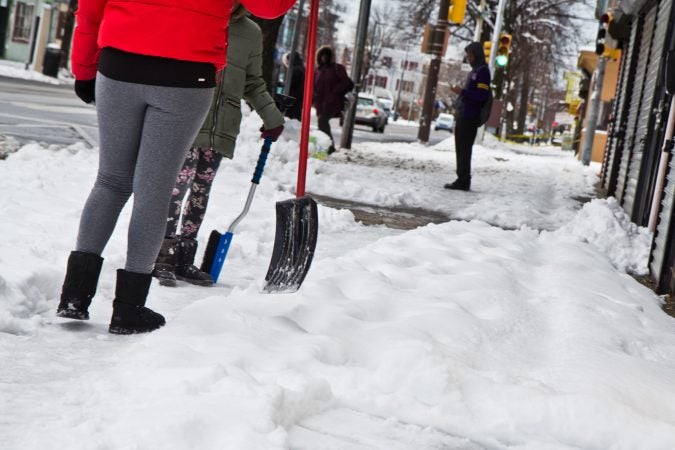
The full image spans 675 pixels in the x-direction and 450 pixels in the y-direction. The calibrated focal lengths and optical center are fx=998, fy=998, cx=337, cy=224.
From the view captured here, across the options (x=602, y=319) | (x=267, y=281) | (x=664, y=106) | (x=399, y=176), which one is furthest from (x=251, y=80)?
(x=399, y=176)

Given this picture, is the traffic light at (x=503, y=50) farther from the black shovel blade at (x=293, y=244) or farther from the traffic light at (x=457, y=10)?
the black shovel blade at (x=293, y=244)

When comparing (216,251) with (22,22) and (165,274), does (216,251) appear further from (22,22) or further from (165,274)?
(22,22)

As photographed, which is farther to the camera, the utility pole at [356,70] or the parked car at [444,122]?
the parked car at [444,122]

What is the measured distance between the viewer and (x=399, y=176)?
1393cm

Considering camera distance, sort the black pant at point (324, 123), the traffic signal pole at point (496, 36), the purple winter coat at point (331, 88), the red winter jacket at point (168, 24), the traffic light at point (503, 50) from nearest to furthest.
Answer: the red winter jacket at point (168, 24)
the purple winter coat at point (331, 88)
the black pant at point (324, 123)
the traffic light at point (503, 50)
the traffic signal pole at point (496, 36)

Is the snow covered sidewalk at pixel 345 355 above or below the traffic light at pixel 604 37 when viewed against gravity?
below

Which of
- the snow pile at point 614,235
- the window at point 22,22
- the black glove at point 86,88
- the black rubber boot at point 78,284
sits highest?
the window at point 22,22

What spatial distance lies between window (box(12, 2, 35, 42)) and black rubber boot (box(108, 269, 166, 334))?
154ft

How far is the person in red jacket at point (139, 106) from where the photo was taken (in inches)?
137

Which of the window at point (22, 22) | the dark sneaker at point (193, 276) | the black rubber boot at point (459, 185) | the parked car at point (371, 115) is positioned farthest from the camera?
the window at point (22, 22)

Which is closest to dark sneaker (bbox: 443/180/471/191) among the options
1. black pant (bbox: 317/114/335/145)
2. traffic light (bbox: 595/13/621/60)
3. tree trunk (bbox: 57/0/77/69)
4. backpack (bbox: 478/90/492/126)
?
backpack (bbox: 478/90/492/126)

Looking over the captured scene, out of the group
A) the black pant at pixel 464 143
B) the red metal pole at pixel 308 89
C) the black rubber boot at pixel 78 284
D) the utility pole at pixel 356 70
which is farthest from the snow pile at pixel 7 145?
the utility pole at pixel 356 70

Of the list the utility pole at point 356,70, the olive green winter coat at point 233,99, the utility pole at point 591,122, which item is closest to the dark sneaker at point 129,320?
the olive green winter coat at point 233,99

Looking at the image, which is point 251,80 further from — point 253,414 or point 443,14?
point 443,14
